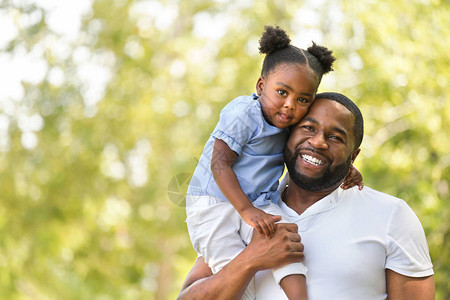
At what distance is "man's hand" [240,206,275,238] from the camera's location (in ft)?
8.30

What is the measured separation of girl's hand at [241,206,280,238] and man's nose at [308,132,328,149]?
37cm

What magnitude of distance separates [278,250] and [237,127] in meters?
0.52

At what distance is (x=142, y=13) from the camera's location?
11641 mm

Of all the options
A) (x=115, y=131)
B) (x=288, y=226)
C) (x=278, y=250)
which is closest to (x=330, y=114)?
(x=288, y=226)

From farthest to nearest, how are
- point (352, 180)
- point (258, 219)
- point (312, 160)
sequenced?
point (352, 180) → point (312, 160) → point (258, 219)

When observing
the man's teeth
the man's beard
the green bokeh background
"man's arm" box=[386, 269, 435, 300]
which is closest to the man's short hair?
the man's beard

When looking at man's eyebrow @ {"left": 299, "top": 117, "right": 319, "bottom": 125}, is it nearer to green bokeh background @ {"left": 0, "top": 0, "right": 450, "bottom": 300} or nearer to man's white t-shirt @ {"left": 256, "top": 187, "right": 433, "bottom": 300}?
man's white t-shirt @ {"left": 256, "top": 187, "right": 433, "bottom": 300}

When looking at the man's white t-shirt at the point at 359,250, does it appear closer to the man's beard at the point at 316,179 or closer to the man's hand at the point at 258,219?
the man's beard at the point at 316,179

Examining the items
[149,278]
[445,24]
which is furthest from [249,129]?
[149,278]

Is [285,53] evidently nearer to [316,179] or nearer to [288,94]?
[288,94]

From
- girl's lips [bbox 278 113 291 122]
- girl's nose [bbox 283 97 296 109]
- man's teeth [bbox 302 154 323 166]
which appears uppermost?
girl's nose [bbox 283 97 296 109]

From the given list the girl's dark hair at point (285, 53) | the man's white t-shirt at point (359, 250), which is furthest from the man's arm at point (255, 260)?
the girl's dark hair at point (285, 53)

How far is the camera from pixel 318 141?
2.69m

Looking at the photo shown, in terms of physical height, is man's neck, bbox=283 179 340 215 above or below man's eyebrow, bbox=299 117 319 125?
below
